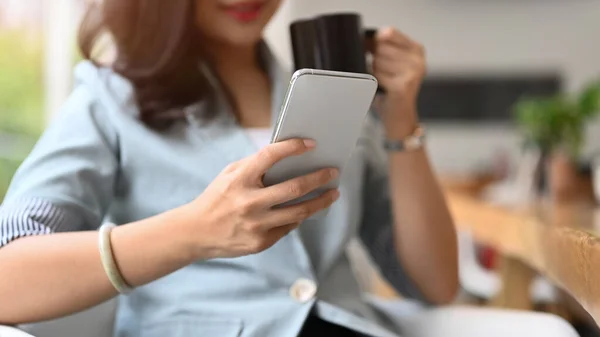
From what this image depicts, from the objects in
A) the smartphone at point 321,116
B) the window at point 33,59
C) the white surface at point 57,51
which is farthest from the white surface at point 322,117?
the white surface at point 57,51

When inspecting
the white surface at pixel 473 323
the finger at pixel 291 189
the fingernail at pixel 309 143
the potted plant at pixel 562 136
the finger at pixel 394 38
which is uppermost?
the finger at pixel 394 38

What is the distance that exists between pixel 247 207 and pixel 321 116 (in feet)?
0.29

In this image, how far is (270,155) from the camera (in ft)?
1.56

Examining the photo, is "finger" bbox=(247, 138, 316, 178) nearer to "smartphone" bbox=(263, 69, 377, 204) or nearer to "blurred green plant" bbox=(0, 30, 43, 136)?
"smartphone" bbox=(263, 69, 377, 204)

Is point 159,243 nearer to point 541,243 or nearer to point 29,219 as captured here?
point 29,219

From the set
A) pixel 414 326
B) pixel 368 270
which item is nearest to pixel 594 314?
pixel 414 326

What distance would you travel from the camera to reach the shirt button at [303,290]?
25.2 inches

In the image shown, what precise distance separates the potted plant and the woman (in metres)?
0.76

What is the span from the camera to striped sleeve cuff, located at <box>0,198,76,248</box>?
0.53 metres

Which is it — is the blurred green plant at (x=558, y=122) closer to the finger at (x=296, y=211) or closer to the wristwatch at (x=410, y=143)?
the wristwatch at (x=410, y=143)

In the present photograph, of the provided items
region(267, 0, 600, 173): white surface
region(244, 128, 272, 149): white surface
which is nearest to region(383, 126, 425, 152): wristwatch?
region(244, 128, 272, 149): white surface

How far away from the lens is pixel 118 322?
67 centimetres

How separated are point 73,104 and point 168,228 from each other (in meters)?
0.22

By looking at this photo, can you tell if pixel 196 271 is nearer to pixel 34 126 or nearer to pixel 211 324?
pixel 211 324
